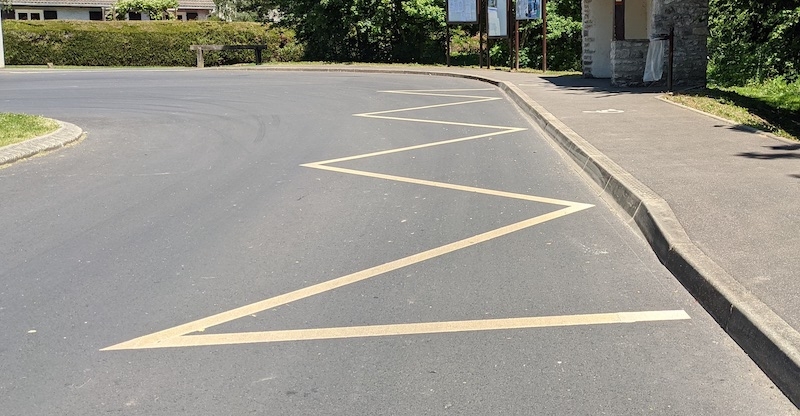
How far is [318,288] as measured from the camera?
609 centimetres

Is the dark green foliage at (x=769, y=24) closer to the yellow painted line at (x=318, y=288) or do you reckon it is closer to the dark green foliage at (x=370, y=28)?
the yellow painted line at (x=318, y=288)

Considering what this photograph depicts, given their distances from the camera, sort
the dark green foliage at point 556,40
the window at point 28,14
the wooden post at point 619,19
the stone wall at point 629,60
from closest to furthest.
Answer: the stone wall at point 629,60 → the wooden post at point 619,19 → the dark green foliage at point 556,40 → the window at point 28,14

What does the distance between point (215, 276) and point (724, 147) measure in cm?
708

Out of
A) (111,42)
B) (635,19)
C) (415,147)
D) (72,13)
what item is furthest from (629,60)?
(72,13)

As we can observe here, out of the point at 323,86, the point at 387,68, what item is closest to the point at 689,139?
the point at 323,86

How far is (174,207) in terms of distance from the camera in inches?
348

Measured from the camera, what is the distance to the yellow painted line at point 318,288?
17.0ft

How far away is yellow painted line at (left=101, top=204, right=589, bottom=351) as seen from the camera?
520 centimetres

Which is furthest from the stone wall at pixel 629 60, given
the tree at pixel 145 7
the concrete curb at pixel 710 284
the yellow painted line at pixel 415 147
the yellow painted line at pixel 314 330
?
the tree at pixel 145 7

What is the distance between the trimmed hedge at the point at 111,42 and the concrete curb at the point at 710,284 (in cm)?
3504

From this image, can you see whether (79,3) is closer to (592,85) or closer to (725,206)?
(592,85)

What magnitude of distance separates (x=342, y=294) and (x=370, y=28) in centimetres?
3321

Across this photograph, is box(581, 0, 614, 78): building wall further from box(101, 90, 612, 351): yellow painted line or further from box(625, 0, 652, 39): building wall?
box(101, 90, 612, 351): yellow painted line

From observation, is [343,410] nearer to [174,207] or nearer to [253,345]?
[253,345]
